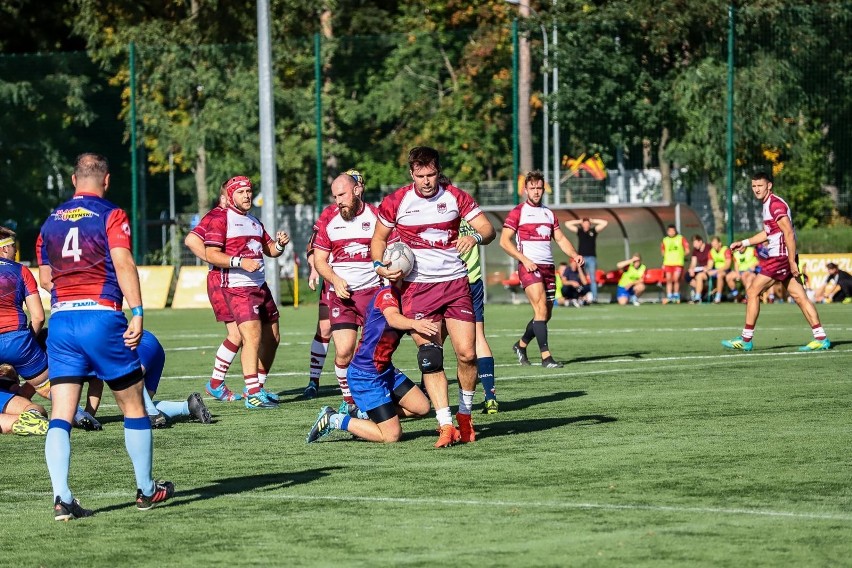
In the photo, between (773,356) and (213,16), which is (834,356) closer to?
(773,356)

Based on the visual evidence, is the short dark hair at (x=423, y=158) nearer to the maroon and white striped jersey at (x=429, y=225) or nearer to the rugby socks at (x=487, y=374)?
the maroon and white striped jersey at (x=429, y=225)

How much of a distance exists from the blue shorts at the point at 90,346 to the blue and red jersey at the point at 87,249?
0.33 ft

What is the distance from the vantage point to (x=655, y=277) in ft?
109

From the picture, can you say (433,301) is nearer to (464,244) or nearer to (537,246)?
(464,244)

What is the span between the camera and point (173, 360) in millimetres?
19078

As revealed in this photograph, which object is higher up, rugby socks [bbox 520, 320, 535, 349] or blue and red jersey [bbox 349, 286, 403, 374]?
blue and red jersey [bbox 349, 286, 403, 374]

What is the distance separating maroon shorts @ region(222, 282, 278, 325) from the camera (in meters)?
13.7

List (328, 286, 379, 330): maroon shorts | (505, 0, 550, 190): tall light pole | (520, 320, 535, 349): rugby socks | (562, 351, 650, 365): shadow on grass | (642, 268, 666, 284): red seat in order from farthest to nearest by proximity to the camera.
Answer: (505, 0, 550, 190): tall light pole, (642, 268, 666, 284): red seat, (562, 351, 650, 365): shadow on grass, (520, 320, 535, 349): rugby socks, (328, 286, 379, 330): maroon shorts

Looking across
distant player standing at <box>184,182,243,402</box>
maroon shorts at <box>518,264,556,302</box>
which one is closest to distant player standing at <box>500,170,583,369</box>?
maroon shorts at <box>518,264,556,302</box>

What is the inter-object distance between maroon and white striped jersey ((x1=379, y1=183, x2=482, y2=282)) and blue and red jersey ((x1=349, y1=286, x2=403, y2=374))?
0.66ft

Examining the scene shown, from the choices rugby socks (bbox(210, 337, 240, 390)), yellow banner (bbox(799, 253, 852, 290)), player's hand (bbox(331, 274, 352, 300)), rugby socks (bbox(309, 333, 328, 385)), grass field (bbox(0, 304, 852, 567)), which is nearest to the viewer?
grass field (bbox(0, 304, 852, 567))

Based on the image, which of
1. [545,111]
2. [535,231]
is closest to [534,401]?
[535,231]

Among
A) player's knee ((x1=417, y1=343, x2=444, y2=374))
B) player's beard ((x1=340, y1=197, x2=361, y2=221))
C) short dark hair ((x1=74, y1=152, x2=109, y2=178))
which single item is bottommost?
player's knee ((x1=417, y1=343, x2=444, y2=374))

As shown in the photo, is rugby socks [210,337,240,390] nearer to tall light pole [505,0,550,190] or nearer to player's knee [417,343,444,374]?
player's knee [417,343,444,374]
